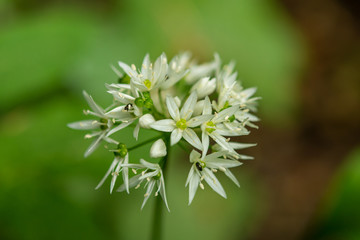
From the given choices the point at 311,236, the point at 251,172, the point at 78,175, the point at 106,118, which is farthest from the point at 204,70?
the point at 251,172

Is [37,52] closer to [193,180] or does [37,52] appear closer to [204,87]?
[204,87]

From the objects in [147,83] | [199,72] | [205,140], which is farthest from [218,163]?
[199,72]

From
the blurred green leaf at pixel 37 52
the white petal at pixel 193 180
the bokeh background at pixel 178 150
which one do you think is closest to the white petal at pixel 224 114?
the white petal at pixel 193 180

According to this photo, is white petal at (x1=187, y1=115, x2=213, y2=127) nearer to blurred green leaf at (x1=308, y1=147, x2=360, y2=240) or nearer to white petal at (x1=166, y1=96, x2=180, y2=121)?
white petal at (x1=166, y1=96, x2=180, y2=121)

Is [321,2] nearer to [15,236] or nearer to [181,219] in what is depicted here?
[181,219]

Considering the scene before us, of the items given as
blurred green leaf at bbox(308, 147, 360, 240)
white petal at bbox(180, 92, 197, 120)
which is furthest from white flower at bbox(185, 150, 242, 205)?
blurred green leaf at bbox(308, 147, 360, 240)
